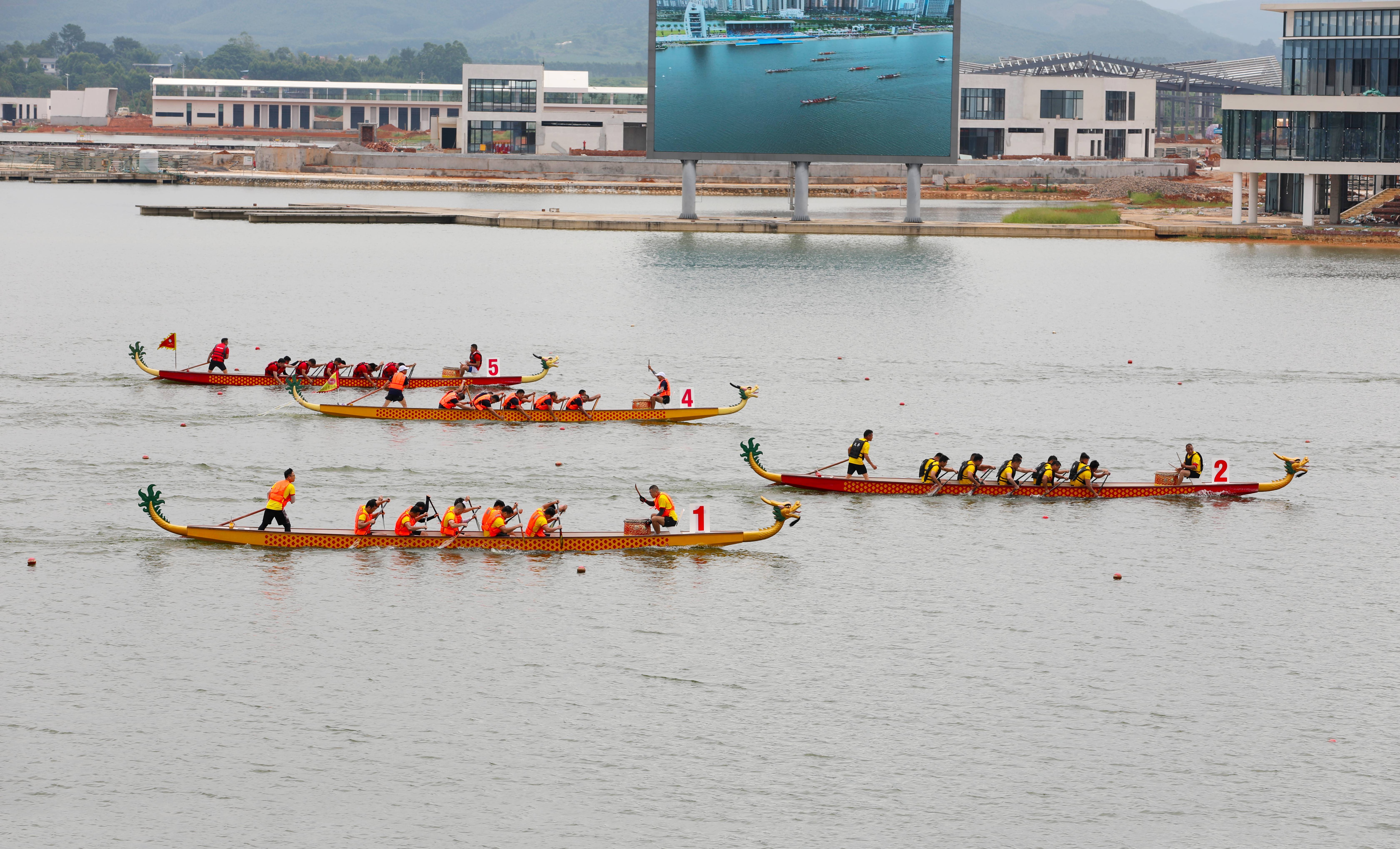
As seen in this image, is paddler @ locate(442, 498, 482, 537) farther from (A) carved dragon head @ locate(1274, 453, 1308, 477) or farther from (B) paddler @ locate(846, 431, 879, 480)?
(A) carved dragon head @ locate(1274, 453, 1308, 477)

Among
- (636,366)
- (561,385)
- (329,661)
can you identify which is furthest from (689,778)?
(636,366)

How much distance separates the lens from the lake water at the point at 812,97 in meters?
109

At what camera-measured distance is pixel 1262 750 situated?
1123 inches

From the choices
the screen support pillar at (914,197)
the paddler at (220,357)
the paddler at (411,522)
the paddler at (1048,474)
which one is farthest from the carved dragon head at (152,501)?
the screen support pillar at (914,197)

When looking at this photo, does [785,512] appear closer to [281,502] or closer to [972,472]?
[972,472]

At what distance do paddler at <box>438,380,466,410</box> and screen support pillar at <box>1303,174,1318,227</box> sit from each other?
80016 mm

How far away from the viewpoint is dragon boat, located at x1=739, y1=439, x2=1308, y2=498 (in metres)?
44.8

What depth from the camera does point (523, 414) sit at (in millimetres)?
54125

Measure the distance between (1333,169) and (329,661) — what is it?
3873 inches

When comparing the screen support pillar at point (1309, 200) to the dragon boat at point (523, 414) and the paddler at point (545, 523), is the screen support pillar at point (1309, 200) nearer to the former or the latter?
the dragon boat at point (523, 414)

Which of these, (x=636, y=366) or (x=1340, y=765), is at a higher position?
(x=636, y=366)

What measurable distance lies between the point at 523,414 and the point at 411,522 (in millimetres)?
15971

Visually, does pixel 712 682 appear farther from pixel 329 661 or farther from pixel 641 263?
pixel 641 263

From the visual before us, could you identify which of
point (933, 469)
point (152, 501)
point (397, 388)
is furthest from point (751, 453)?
point (152, 501)
